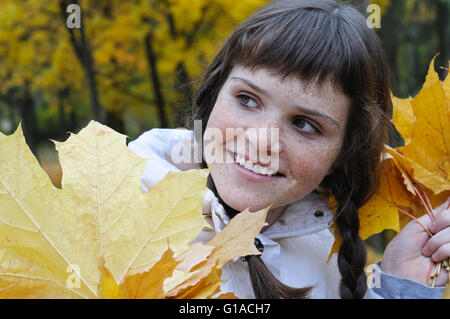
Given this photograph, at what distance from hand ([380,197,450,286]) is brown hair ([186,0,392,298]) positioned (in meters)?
0.10

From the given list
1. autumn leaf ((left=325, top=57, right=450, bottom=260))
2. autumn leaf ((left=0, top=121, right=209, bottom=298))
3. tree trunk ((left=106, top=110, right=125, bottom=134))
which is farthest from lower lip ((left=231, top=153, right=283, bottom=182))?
tree trunk ((left=106, top=110, right=125, bottom=134))

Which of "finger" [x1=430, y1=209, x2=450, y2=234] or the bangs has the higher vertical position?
the bangs

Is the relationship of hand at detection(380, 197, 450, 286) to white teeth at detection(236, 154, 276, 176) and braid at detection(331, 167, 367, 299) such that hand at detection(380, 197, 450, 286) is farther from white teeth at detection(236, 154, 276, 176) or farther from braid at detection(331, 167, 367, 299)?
white teeth at detection(236, 154, 276, 176)

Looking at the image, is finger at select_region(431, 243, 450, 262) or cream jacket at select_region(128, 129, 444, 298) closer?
finger at select_region(431, 243, 450, 262)

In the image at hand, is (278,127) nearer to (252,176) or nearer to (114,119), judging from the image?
(252,176)

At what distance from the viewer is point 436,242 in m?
0.86

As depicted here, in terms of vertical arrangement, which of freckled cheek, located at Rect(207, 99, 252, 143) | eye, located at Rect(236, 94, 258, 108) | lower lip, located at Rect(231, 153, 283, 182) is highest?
eye, located at Rect(236, 94, 258, 108)

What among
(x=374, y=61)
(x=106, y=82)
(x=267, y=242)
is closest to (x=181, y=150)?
(x=267, y=242)

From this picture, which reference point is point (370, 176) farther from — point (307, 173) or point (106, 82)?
point (106, 82)

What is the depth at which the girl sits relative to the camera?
0.86 meters

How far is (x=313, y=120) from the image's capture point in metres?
0.88

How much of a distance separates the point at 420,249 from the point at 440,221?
0.12m

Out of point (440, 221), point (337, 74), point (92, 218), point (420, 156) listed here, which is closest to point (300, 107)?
point (337, 74)

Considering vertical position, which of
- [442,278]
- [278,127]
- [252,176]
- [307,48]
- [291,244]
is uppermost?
[307,48]
